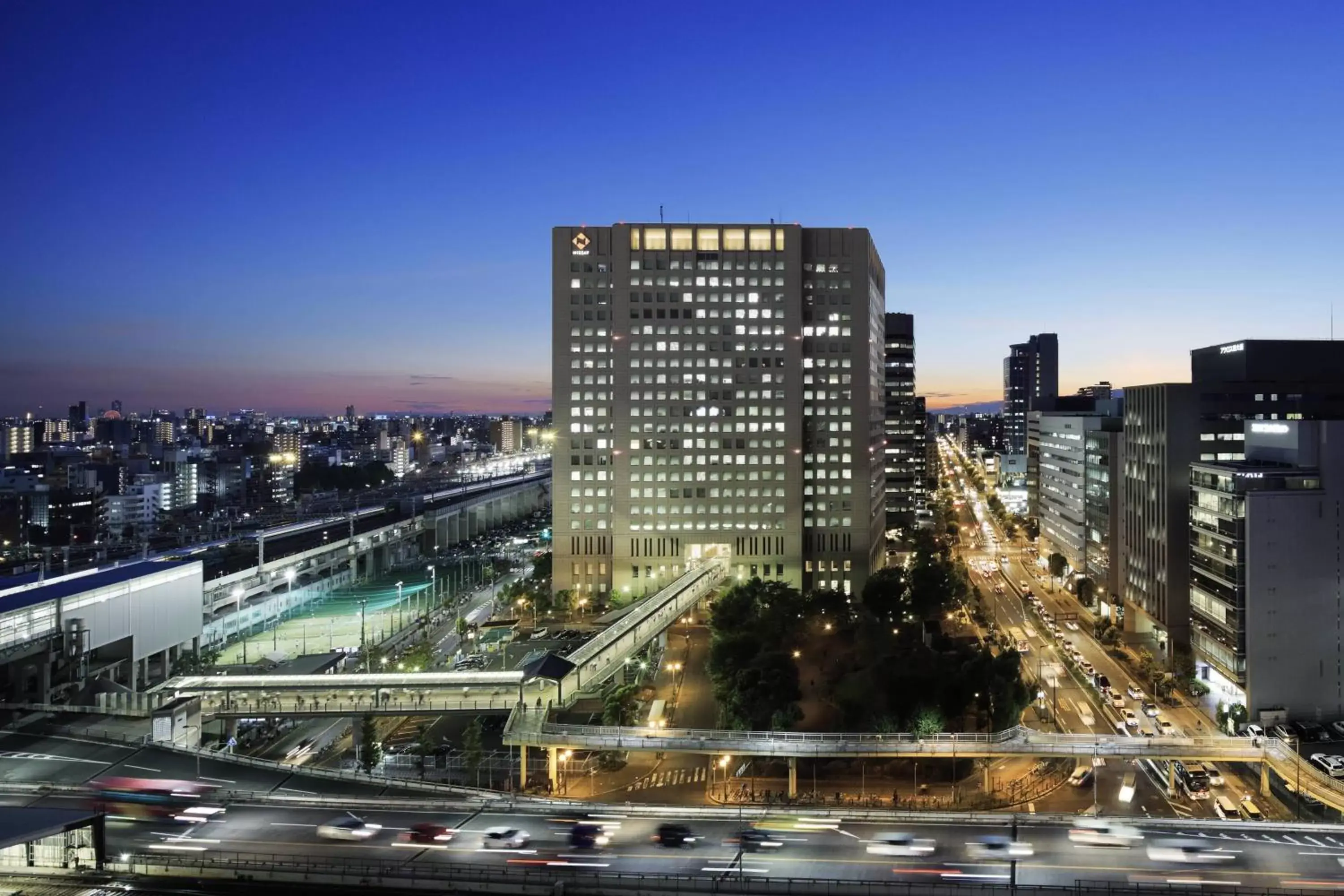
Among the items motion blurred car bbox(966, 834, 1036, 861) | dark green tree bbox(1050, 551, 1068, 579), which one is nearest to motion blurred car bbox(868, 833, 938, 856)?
motion blurred car bbox(966, 834, 1036, 861)

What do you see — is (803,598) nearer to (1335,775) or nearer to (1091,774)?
(1091,774)

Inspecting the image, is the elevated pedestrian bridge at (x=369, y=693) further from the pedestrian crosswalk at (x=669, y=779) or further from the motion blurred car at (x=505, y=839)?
the motion blurred car at (x=505, y=839)

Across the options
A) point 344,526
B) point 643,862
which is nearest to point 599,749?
point 643,862

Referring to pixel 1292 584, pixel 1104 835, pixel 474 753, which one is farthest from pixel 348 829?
pixel 1292 584

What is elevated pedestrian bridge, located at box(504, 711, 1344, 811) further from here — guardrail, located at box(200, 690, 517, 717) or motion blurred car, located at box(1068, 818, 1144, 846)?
motion blurred car, located at box(1068, 818, 1144, 846)

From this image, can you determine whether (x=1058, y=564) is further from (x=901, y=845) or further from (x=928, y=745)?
(x=901, y=845)

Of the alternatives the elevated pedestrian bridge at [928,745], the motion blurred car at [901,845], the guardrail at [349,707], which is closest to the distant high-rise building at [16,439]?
the guardrail at [349,707]
